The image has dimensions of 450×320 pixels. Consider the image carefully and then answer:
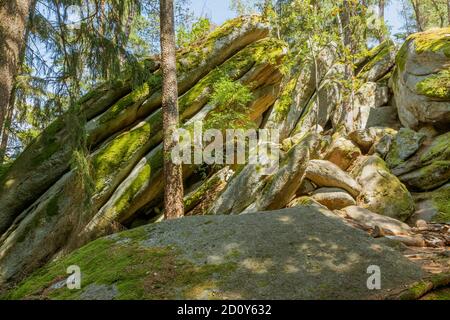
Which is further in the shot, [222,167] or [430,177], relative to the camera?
[222,167]

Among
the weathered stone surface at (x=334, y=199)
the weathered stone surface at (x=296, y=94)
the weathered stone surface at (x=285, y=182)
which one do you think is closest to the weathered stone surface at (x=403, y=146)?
the weathered stone surface at (x=334, y=199)

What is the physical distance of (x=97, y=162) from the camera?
11.3 m

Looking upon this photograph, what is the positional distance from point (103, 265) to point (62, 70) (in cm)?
611

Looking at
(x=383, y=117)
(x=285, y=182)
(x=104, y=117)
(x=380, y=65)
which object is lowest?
(x=285, y=182)

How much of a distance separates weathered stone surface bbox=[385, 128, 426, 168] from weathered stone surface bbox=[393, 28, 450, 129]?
3.71ft

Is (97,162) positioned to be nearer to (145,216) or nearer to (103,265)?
(145,216)

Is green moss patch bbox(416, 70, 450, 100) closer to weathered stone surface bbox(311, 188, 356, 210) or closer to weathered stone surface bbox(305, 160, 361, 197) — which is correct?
weathered stone surface bbox(305, 160, 361, 197)

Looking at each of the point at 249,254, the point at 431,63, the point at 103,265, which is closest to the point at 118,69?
the point at 103,265

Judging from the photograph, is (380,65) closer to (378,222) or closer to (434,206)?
(434,206)

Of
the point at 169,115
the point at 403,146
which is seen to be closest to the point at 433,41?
the point at 403,146

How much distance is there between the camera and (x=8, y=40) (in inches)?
276

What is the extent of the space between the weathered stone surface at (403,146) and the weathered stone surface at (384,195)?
1.58 metres

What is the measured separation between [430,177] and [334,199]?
11.9 ft
